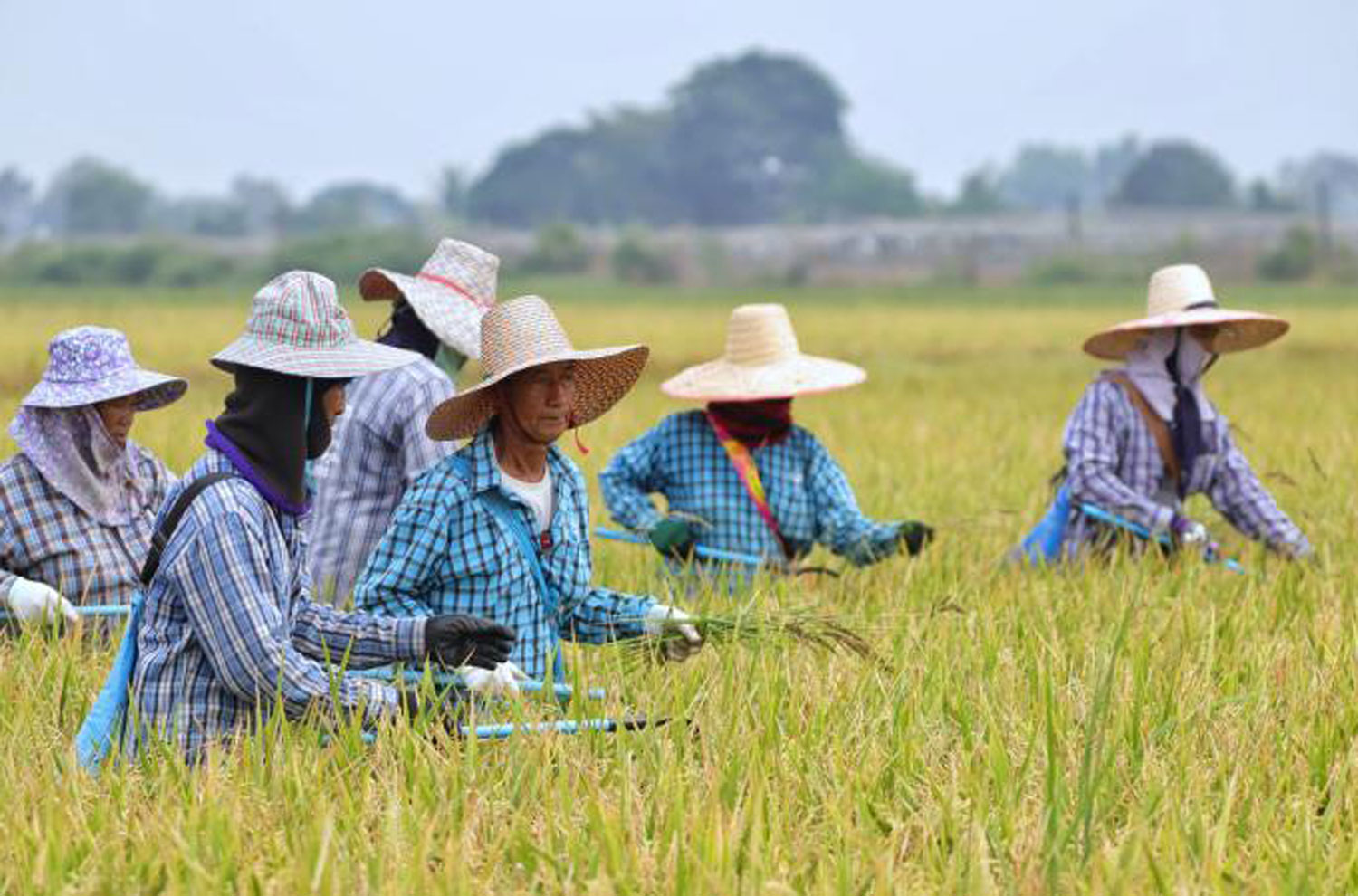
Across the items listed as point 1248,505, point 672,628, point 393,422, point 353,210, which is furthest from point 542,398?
point 353,210

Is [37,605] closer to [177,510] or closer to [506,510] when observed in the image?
[506,510]

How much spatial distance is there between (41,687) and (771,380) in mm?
2103

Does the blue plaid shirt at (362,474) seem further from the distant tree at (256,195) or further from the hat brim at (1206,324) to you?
the distant tree at (256,195)

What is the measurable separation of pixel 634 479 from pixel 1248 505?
6.00 ft

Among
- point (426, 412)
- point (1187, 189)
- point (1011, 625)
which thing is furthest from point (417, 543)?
point (1187, 189)

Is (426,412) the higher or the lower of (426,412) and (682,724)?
the higher

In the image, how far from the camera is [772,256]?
152ft

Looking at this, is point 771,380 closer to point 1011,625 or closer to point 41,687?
point 1011,625

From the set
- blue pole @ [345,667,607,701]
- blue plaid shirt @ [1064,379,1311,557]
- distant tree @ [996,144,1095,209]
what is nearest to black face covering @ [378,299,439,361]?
blue pole @ [345,667,607,701]

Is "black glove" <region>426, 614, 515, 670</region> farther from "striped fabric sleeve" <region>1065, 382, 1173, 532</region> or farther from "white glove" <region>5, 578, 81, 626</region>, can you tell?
"striped fabric sleeve" <region>1065, 382, 1173, 532</region>

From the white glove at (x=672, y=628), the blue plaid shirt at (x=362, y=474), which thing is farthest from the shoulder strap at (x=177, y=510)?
the blue plaid shirt at (x=362, y=474)

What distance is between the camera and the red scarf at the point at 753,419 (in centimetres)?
530

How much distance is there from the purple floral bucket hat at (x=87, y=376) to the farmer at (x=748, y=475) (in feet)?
4.01

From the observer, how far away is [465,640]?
10.8ft
